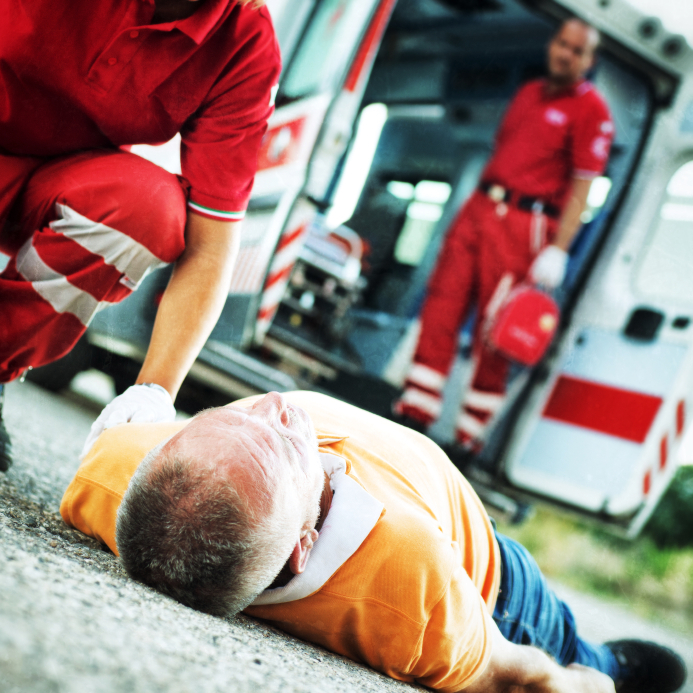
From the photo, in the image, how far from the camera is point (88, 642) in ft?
2.14

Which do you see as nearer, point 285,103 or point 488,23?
point 285,103

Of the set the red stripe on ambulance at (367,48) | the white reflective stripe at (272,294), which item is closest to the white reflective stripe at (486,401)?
the white reflective stripe at (272,294)

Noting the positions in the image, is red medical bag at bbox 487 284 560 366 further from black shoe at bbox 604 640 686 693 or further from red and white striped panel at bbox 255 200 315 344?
black shoe at bbox 604 640 686 693

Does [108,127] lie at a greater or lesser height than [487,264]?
lesser

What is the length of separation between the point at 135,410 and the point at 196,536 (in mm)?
424

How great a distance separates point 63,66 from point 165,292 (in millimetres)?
440

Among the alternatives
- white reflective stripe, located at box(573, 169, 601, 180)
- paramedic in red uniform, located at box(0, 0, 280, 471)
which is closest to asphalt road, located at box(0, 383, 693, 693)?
paramedic in red uniform, located at box(0, 0, 280, 471)

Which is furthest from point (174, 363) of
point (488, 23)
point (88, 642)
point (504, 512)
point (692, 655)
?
point (488, 23)

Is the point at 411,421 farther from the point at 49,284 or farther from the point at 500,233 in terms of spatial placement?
the point at 49,284

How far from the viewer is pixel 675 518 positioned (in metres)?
5.73

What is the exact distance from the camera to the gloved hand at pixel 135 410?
1204 millimetres

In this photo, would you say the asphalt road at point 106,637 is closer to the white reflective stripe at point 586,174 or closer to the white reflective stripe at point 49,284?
the white reflective stripe at point 49,284

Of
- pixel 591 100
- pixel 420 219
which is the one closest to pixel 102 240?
pixel 591 100

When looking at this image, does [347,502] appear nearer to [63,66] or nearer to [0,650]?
[0,650]
